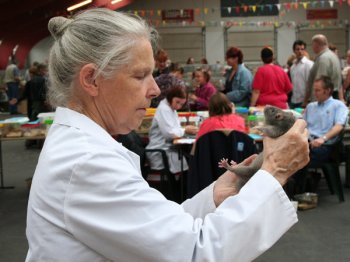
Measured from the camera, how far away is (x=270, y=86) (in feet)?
19.6

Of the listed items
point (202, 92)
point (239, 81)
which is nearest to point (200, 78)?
point (202, 92)

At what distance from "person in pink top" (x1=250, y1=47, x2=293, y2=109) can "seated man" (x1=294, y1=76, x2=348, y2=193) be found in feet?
2.72

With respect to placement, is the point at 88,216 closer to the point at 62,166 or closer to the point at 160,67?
the point at 62,166

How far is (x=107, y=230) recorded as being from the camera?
0.96 meters

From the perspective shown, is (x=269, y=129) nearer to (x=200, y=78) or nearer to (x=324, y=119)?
(x=324, y=119)

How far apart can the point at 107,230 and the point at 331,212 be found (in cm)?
409

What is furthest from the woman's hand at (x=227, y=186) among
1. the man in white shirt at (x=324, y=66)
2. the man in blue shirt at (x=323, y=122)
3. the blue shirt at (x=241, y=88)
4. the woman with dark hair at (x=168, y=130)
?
the man in white shirt at (x=324, y=66)

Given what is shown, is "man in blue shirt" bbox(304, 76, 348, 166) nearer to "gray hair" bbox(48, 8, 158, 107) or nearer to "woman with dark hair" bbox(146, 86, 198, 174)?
"woman with dark hair" bbox(146, 86, 198, 174)

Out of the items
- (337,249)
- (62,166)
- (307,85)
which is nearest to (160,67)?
(307,85)

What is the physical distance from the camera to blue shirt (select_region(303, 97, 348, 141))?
5000 millimetres

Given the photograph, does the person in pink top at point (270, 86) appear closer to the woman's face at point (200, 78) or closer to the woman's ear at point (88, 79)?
the woman's face at point (200, 78)

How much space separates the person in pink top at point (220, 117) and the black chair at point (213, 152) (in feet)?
0.88

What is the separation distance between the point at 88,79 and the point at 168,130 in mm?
3621

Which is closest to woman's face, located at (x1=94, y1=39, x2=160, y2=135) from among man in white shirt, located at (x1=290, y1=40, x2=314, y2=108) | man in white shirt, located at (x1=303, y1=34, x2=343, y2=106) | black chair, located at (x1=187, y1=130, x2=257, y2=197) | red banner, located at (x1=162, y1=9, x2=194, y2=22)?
black chair, located at (x1=187, y1=130, x2=257, y2=197)
